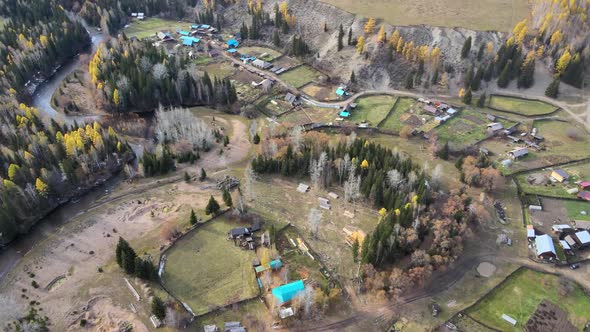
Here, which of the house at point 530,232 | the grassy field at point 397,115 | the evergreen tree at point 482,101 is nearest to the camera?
the house at point 530,232

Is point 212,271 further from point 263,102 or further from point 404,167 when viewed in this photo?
point 263,102

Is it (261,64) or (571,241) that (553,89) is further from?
(261,64)

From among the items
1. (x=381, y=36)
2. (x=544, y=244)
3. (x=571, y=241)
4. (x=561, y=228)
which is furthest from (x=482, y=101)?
(x=544, y=244)

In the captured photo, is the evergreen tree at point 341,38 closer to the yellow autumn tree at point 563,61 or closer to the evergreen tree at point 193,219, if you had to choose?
the yellow autumn tree at point 563,61

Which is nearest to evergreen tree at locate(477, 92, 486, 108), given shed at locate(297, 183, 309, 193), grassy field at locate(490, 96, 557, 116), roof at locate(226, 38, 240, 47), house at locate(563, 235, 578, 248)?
grassy field at locate(490, 96, 557, 116)

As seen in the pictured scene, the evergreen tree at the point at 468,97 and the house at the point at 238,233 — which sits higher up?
the evergreen tree at the point at 468,97

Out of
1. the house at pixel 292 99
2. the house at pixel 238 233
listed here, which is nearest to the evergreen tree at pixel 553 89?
the house at pixel 292 99
